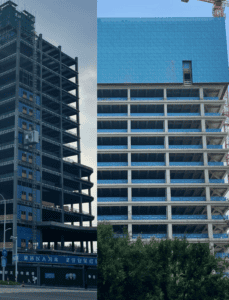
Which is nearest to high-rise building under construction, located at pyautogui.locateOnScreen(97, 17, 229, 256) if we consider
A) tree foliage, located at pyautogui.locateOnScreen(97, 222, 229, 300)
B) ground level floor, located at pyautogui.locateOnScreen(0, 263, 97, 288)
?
tree foliage, located at pyautogui.locateOnScreen(97, 222, 229, 300)

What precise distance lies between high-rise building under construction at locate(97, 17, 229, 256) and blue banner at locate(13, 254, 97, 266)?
40.0 meters

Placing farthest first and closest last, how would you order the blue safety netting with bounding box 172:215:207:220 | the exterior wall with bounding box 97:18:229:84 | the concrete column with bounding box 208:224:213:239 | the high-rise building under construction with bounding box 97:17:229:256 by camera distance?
Result: the exterior wall with bounding box 97:18:229:84 → the high-rise building under construction with bounding box 97:17:229:256 → the blue safety netting with bounding box 172:215:207:220 → the concrete column with bounding box 208:224:213:239

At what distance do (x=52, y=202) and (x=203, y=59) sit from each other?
161 feet

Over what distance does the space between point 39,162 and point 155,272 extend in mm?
18193

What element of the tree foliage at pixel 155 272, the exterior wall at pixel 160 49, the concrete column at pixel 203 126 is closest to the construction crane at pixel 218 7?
the exterior wall at pixel 160 49

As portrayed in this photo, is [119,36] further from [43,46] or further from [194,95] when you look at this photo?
[43,46]

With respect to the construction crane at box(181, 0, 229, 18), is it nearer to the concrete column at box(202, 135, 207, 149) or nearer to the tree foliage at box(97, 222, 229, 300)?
the concrete column at box(202, 135, 207, 149)

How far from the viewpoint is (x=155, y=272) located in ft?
76.7

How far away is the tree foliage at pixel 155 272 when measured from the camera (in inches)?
879

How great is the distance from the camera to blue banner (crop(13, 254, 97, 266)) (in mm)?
6426

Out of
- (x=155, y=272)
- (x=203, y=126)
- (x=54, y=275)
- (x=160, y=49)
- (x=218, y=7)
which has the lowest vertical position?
(x=155, y=272)

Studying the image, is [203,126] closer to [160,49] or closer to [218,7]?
[160,49]

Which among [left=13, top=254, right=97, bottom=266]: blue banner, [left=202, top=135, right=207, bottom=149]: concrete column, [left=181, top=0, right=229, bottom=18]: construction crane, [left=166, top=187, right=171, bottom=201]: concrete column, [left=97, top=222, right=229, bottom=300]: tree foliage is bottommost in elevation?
[left=97, top=222, right=229, bottom=300]: tree foliage

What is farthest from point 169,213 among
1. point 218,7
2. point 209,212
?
point 218,7
